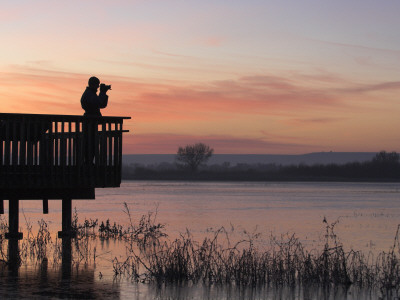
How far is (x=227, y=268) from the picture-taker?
16.5 meters

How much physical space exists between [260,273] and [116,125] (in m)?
5.89

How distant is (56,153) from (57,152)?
5 centimetres

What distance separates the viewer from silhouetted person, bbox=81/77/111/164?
19156mm

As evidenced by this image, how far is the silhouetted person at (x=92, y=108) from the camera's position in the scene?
19156 millimetres

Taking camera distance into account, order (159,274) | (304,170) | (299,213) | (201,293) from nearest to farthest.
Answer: (201,293)
(159,274)
(299,213)
(304,170)

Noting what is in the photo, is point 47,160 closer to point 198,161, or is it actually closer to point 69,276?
point 69,276

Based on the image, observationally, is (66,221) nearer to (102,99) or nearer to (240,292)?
(102,99)

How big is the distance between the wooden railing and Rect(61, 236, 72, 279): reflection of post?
2.00 m

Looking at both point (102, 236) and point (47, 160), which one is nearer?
point (47, 160)

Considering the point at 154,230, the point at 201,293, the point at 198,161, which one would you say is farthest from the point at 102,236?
the point at 198,161

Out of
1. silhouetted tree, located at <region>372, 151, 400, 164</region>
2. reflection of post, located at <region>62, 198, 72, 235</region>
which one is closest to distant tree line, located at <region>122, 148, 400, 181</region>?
silhouetted tree, located at <region>372, 151, 400, 164</region>

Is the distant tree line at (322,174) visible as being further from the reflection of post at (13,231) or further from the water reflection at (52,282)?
the water reflection at (52,282)

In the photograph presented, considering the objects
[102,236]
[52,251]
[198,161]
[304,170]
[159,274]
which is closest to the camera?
[159,274]

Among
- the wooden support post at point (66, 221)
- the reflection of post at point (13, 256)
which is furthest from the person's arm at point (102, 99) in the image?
the reflection of post at point (13, 256)
